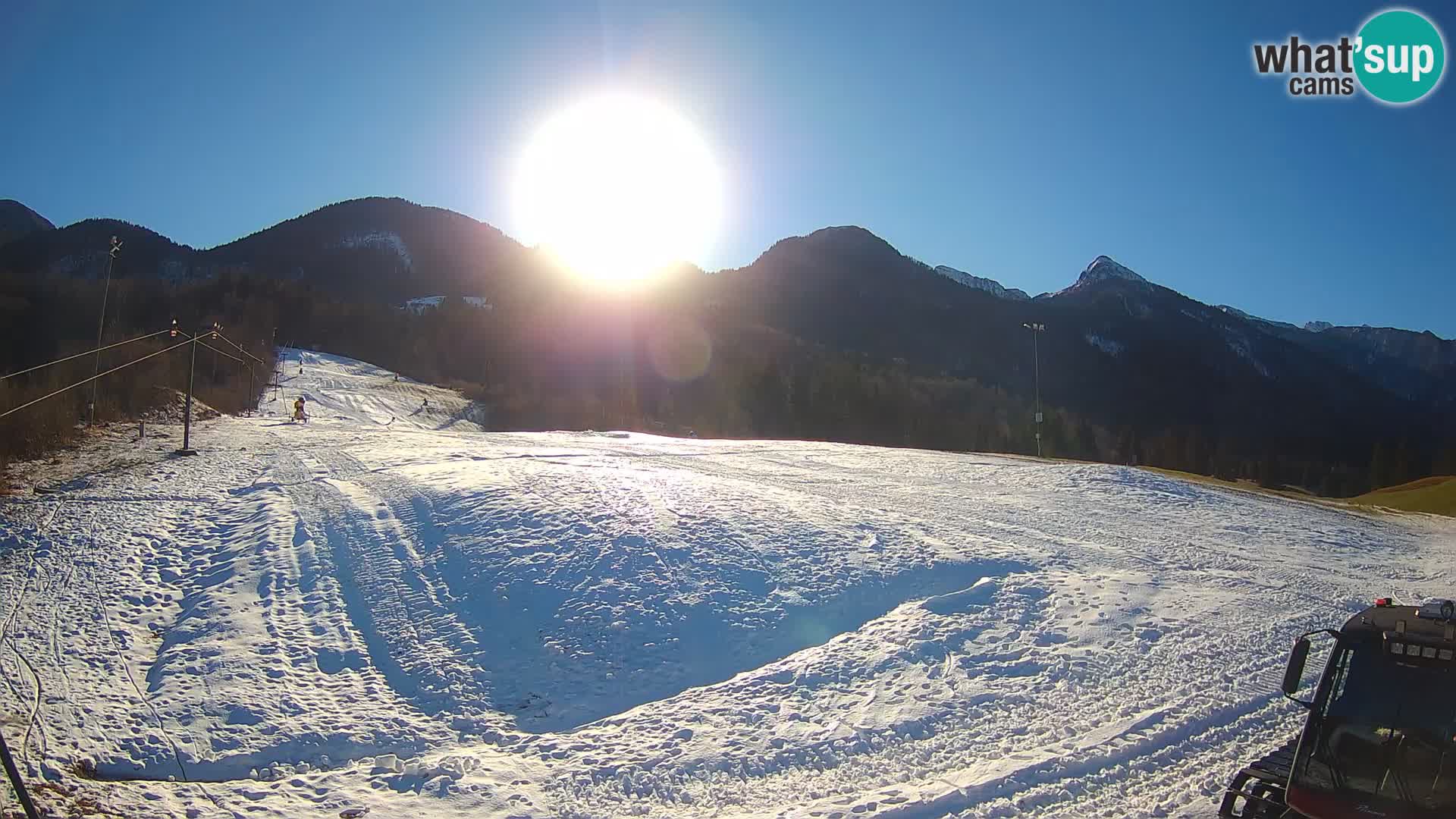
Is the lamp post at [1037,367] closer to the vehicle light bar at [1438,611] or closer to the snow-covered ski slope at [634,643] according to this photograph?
the snow-covered ski slope at [634,643]

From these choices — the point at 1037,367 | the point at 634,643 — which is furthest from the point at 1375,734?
the point at 1037,367

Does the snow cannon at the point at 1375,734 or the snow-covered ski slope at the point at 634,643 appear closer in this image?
the snow cannon at the point at 1375,734

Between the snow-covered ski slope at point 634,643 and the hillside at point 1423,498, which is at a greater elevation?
the hillside at point 1423,498

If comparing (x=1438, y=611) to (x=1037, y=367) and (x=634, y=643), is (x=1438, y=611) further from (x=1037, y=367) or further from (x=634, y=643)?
(x=1037, y=367)

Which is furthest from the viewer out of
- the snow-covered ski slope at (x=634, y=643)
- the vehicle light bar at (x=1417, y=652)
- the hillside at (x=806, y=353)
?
the hillside at (x=806, y=353)

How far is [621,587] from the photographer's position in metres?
11.9

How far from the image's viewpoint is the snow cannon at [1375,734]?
531cm

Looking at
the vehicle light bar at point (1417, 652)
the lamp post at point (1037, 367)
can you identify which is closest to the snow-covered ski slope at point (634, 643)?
the vehicle light bar at point (1417, 652)

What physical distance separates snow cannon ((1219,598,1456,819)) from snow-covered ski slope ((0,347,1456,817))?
875 mm

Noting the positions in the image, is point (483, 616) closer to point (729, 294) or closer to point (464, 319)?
point (464, 319)

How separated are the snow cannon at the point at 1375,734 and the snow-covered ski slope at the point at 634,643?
0.87 metres

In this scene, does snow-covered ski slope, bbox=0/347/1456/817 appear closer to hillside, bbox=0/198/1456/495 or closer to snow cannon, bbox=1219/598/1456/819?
snow cannon, bbox=1219/598/1456/819

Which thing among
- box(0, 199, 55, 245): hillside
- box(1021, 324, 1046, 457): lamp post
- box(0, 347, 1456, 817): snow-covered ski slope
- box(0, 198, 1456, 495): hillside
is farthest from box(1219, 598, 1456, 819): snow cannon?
box(0, 199, 55, 245): hillside

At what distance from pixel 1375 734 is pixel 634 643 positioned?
7.65 meters
